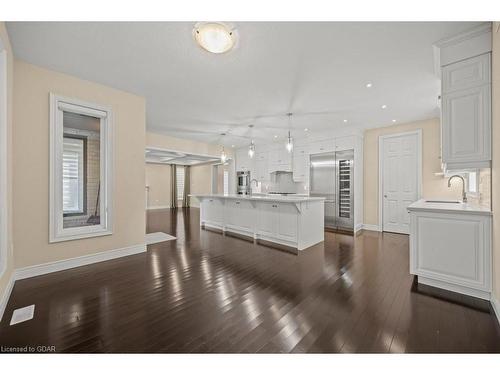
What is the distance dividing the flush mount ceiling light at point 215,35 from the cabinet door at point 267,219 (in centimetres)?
278

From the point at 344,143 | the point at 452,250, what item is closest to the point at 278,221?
the point at 452,250

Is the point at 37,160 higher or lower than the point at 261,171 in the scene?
lower

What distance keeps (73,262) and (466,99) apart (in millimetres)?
5158

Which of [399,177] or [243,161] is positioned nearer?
[399,177]

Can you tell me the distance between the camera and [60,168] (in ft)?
9.50

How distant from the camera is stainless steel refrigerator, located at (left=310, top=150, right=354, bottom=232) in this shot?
5.50m

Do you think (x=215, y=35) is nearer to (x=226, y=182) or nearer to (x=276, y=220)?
(x=276, y=220)

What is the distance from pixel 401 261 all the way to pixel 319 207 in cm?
158

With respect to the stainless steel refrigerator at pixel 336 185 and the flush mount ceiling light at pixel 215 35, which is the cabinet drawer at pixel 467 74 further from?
the stainless steel refrigerator at pixel 336 185

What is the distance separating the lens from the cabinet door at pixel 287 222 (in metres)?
3.83
